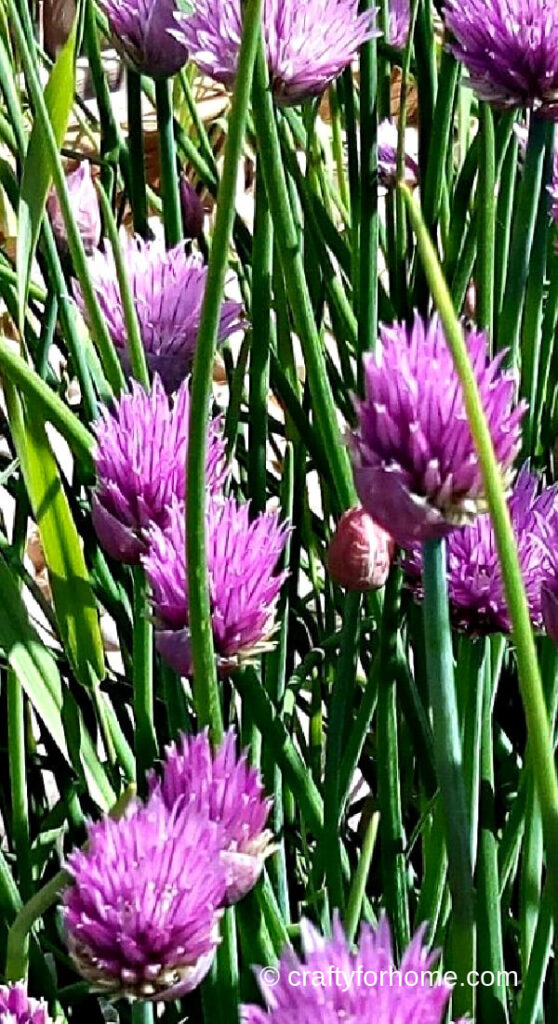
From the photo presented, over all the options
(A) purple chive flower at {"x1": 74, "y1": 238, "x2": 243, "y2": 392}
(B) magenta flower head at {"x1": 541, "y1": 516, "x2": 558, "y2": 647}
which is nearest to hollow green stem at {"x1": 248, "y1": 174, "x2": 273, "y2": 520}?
(A) purple chive flower at {"x1": 74, "y1": 238, "x2": 243, "y2": 392}

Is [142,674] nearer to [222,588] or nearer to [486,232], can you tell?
[222,588]

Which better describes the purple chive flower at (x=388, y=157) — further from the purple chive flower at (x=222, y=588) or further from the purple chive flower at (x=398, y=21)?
the purple chive flower at (x=222, y=588)

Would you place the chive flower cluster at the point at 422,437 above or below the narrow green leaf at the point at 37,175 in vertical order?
below

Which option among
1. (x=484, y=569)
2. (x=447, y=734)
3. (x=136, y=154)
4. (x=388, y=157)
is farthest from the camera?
(x=388, y=157)

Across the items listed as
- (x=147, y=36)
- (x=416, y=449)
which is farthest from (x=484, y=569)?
(x=147, y=36)

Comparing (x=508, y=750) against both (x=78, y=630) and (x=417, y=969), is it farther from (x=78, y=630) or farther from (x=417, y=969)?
(x=417, y=969)

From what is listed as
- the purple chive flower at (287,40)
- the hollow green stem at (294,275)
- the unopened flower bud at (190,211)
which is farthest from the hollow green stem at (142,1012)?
the unopened flower bud at (190,211)

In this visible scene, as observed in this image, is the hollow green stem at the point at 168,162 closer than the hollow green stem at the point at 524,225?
No
